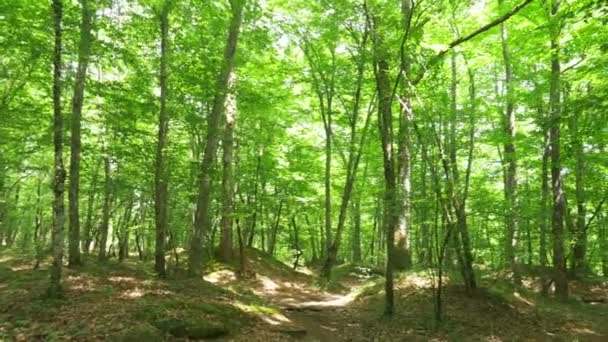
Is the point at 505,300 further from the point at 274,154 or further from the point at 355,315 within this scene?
the point at 274,154

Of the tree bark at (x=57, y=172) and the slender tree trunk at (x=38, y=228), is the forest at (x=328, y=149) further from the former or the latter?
the slender tree trunk at (x=38, y=228)

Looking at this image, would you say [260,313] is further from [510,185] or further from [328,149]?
[510,185]

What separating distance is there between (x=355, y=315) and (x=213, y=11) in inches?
384

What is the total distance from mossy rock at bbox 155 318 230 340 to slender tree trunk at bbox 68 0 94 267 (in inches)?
227

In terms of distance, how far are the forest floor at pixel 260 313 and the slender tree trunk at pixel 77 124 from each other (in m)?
1.26

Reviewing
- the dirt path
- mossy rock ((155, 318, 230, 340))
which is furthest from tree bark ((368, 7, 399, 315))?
mossy rock ((155, 318, 230, 340))

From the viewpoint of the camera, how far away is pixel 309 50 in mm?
20391

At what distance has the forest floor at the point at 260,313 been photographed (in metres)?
7.75

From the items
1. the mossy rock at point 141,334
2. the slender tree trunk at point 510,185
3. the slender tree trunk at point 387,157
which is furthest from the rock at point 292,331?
the slender tree trunk at point 510,185

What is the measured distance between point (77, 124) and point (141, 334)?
720 cm

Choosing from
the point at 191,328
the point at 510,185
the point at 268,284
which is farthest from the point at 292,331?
the point at 510,185

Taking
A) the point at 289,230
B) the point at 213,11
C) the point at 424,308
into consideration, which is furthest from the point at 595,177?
the point at 289,230

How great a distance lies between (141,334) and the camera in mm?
7320

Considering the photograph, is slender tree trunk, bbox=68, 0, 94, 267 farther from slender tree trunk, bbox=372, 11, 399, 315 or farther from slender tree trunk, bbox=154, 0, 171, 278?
slender tree trunk, bbox=372, 11, 399, 315
